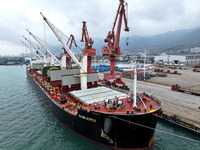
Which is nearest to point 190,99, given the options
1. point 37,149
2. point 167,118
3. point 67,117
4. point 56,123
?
point 167,118

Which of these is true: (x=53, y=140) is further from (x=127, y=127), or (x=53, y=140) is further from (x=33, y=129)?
(x=127, y=127)

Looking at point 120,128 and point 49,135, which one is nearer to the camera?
point 120,128

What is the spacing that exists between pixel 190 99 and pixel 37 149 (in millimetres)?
34703

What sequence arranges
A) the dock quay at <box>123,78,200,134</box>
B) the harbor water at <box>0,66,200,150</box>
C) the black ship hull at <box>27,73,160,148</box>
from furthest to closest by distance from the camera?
the dock quay at <box>123,78,200,134</box>, the harbor water at <box>0,66,200,150</box>, the black ship hull at <box>27,73,160,148</box>

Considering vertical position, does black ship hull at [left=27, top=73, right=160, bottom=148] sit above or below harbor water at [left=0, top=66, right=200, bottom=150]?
above

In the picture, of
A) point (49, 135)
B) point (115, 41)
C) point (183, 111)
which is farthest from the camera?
point (115, 41)

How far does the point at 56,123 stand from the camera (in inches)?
931

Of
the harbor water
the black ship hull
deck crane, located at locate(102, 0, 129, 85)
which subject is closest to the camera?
the black ship hull

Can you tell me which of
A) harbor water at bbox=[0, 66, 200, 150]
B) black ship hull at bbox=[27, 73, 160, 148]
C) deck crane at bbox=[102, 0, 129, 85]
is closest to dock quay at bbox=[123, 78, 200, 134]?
harbor water at bbox=[0, 66, 200, 150]

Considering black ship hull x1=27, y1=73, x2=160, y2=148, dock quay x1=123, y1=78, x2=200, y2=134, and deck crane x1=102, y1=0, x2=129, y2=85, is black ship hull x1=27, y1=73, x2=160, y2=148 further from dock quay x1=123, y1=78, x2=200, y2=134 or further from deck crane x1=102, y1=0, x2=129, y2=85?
deck crane x1=102, y1=0, x2=129, y2=85

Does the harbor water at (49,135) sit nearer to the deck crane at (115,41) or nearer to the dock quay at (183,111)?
the dock quay at (183,111)

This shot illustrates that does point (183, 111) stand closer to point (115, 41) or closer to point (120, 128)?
point (120, 128)

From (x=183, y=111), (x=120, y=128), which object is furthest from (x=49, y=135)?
(x=183, y=111)

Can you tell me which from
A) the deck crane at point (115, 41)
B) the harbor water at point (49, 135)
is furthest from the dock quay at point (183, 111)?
the deck crane at point (115, 41)
